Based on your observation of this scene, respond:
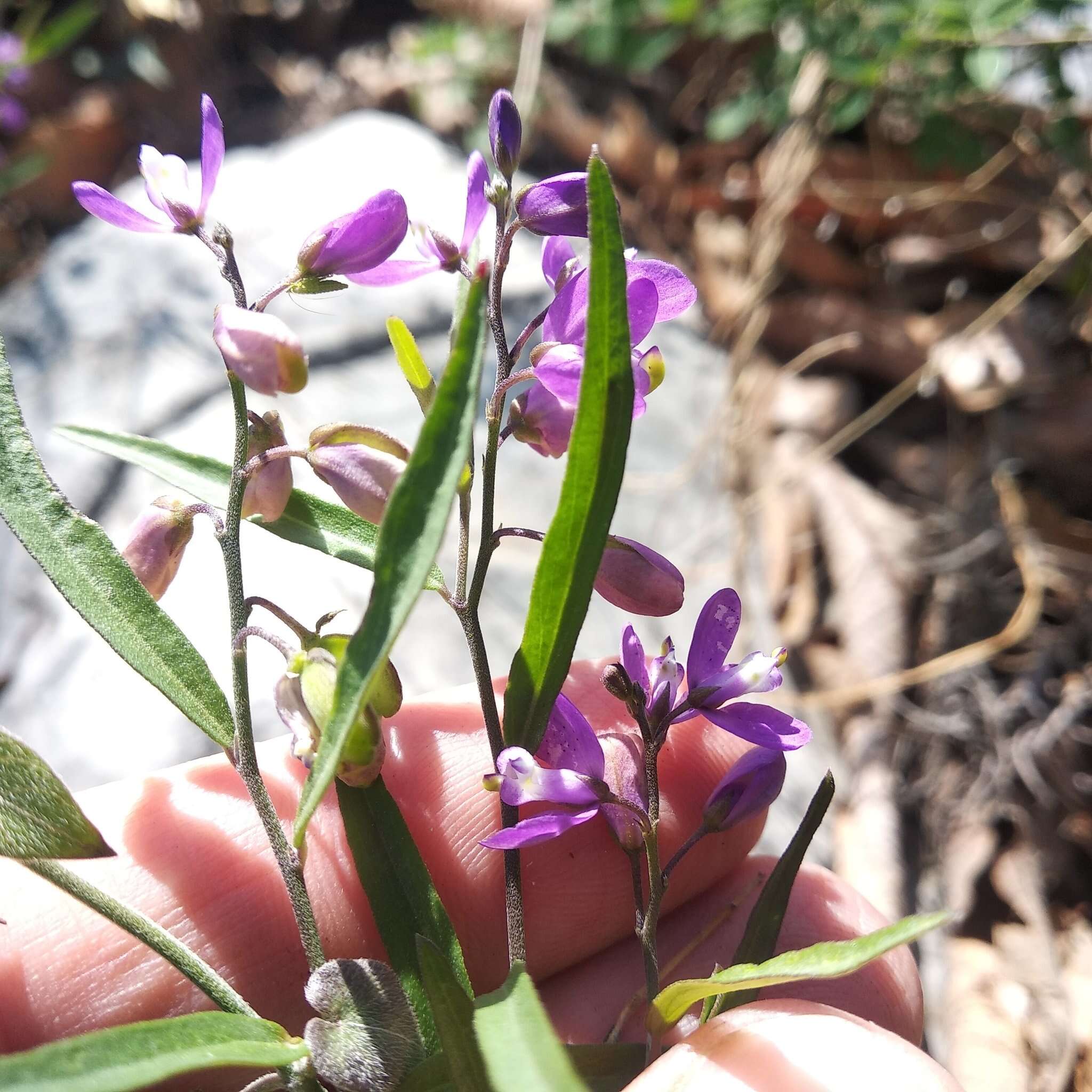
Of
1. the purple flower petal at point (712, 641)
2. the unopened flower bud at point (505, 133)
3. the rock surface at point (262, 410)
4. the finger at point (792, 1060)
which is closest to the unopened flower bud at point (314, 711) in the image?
the purple flower petal at point (712, 641)

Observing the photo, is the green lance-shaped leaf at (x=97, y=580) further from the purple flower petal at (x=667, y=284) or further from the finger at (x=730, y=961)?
the finger at (x=730, y=961)

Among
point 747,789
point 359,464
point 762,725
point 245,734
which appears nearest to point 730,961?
point 747,789

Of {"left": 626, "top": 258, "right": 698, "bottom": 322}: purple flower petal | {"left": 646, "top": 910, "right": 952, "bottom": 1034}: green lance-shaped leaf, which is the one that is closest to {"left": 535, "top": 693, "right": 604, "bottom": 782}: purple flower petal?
{"left": 646, "top": 910, "right": 952, "bottom": 1034}: green lance-shaped leaf

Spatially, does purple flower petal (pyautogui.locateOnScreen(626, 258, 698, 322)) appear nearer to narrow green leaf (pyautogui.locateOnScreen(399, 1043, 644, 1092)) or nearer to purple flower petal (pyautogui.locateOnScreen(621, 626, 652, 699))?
purple flower petal (pyautogui.locateOnScreen(621, 626, 652, 699))

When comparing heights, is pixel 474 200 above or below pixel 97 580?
above

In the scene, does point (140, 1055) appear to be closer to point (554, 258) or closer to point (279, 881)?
point (279, 881)

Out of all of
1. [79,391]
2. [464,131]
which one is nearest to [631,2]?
[464,131]

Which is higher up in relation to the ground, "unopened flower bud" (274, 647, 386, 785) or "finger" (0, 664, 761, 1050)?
"unopened flower bud" (274, 647, 386, 785)
